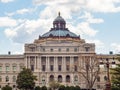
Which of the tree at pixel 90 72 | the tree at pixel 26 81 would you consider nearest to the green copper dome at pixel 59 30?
the tree at pixel 90 72

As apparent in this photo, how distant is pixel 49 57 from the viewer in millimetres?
140500

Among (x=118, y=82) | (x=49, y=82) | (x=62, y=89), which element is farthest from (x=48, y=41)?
(x=118, y=82)

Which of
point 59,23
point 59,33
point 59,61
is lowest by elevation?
point 59,61

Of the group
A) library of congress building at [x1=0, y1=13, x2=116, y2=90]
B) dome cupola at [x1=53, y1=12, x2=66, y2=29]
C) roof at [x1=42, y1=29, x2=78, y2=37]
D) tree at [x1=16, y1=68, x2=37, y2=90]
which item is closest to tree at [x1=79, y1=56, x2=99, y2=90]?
library of congress building at [x1=0, y1=13, x2=116, y2=90]

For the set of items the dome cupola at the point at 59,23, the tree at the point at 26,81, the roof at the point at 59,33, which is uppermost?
the dome cupola at the point at 59,23

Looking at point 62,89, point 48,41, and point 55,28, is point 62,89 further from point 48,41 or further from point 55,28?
point 55,28

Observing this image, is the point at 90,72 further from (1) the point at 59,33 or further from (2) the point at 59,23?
(2) the point at 59,23

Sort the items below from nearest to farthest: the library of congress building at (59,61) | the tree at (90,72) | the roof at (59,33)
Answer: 1. the tree at (90,72)
2. the library of congress building at (59,61)
3. the roof at (59,33)

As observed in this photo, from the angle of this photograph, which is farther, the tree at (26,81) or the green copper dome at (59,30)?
the green copper dome at (59,30)

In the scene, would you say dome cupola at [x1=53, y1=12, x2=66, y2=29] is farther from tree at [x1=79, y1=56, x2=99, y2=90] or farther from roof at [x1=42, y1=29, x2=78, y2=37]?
tree at [x1=79, y1=56, x2=99, y2=90]

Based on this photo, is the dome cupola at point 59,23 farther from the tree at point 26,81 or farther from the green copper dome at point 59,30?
the tree at point 26,81

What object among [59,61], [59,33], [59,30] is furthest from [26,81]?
[59,30]

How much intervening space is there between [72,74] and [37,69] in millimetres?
10037

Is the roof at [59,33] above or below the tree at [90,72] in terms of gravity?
above
